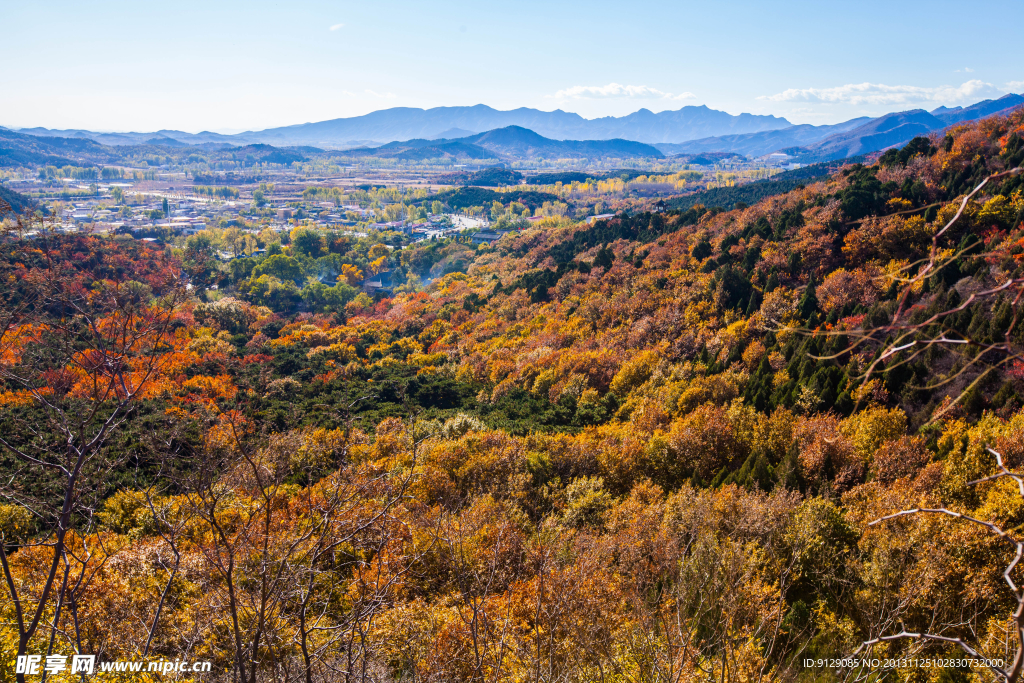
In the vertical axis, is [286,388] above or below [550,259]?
below

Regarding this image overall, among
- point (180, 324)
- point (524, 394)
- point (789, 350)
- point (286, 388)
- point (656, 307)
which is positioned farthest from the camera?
point (180, 324)

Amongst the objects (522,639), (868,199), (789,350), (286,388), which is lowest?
(286,388)

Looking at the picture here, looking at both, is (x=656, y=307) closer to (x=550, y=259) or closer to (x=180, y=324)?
(x=550, y=259)

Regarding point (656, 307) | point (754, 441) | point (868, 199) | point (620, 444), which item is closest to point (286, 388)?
point (620, 444)

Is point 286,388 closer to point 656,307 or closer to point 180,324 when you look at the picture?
point 180,324

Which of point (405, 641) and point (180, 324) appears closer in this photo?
point (405, 641)

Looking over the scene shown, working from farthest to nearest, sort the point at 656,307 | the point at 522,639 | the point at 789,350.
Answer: the point at 656,307 < the point at 789,350 < the point at 522,639
